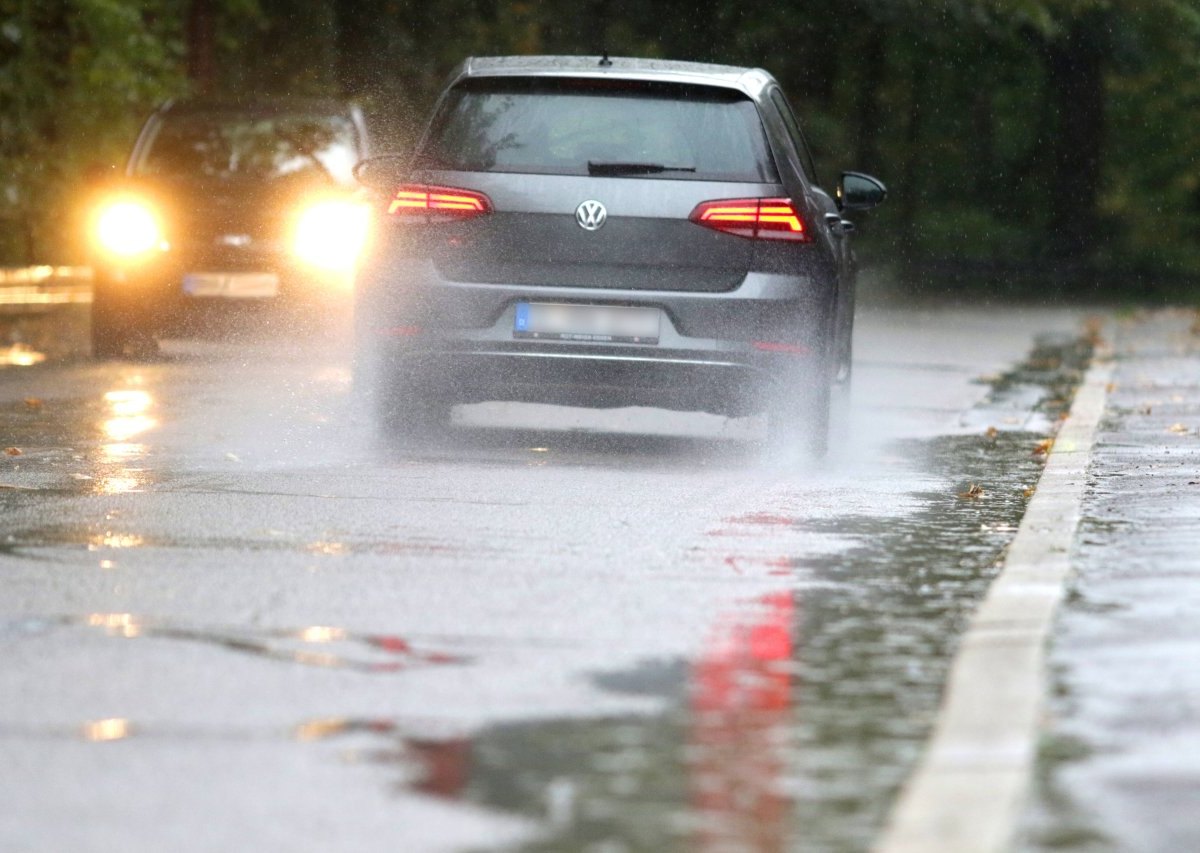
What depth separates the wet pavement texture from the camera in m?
4.70

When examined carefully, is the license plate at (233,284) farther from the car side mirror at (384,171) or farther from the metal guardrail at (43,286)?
the metal guardrail at (43,286)

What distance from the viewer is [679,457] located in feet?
39.6

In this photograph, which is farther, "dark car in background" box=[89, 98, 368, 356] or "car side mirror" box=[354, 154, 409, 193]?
"dark car in background" box=[89, 98, 368, 356]

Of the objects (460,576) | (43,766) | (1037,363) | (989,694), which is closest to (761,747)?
(989,694)

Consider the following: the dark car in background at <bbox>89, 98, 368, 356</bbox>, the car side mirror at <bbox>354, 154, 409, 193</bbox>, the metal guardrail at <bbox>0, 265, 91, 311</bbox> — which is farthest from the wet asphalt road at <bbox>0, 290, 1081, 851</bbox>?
the metal guardrail at <bbox>0, 265, 91, 311</bbox>

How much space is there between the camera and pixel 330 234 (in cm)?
1788

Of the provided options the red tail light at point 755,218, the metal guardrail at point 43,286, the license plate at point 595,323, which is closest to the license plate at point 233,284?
the license plate at point 595,323

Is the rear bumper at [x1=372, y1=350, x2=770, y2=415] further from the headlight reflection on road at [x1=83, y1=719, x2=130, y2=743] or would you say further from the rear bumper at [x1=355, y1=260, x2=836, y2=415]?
the headlight reflection on road at [x1=83, y1=719, x2=130, y2=743]

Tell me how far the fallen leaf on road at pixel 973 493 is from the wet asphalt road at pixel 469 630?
0.09ft

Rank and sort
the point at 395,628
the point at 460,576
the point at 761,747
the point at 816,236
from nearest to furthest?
the point at 761,747 → the point at 395,628 → the point at 460,576 → the point at 816,236

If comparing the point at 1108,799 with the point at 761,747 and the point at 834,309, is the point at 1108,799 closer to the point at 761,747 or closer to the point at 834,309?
the point at 761,747

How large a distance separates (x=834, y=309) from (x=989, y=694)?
5856 mm

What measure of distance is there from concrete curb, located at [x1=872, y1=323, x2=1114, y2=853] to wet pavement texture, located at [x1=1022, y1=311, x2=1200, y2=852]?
2.1 inches

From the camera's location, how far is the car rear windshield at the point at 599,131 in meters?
11.2
